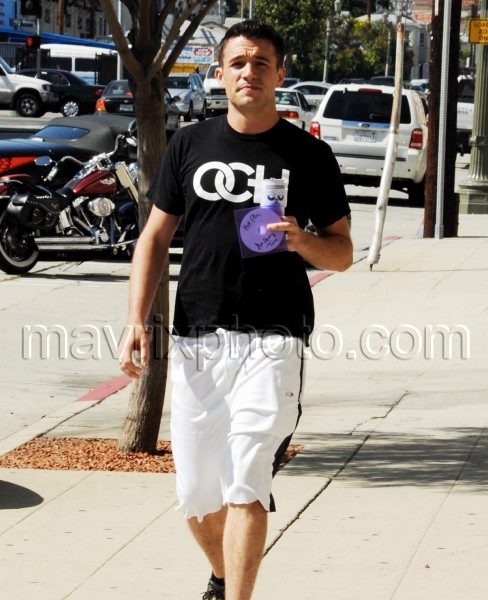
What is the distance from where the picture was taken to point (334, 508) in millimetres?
6148

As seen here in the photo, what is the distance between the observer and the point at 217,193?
4492 millimetres

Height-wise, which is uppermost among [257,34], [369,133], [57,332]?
[257,34]

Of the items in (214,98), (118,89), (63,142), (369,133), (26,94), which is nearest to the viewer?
(63,142)

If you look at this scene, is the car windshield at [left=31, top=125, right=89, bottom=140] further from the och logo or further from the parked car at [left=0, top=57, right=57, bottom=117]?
the parked car at [left=0, top=57, right=57, bottom=117]

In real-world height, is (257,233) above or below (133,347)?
above

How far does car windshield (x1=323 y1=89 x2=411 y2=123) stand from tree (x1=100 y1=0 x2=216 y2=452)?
613 inches

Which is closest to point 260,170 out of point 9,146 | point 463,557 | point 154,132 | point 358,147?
point 463,557

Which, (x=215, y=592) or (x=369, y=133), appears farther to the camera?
(x=369, y=133)

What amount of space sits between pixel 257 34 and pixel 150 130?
9.12 ft

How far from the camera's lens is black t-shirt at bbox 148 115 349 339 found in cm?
449

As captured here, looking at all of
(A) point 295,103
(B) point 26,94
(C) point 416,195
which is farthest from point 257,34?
(B) point 26,94

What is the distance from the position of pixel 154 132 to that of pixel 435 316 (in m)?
5.35

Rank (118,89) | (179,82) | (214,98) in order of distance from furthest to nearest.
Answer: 1. (179,82)
2. (214,98)
3. (118,89)

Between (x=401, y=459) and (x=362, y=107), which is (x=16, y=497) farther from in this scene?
(x=362, y=107)
